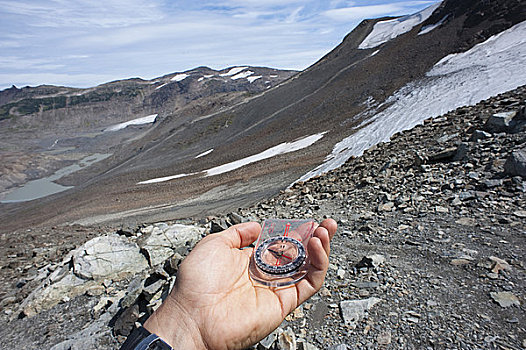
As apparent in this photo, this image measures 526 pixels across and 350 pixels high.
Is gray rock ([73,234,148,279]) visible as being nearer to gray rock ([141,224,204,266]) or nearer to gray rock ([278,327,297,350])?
gray rock ([141,224,204,266])

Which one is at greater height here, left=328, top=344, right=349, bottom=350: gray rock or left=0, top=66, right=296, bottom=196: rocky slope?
left=0, top=66, right=296, bottom=196: rocky slope

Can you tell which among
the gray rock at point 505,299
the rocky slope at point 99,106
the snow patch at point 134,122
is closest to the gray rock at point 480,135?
the gray rock at point 505,299

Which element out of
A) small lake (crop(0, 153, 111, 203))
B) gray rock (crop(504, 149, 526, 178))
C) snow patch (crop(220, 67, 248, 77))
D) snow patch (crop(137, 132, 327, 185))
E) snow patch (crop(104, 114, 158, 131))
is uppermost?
snow patch (crop(220, 67, 248, 77))

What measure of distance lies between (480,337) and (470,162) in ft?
15.7

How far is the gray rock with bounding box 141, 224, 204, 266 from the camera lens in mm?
6859

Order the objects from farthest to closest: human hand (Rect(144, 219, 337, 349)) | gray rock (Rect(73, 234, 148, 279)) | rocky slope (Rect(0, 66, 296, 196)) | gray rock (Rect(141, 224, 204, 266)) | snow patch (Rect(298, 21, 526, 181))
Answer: rocky slope (Rect(0, 66, 296, 196)) < snow patch (Rect(298, 21, 526, 181)) < gray rock (Rect(141, 224, 204, 266)) < gray rock (Rect(73, 234, 148, 279)) < human hand (Rect(144, 219, 337, 349))

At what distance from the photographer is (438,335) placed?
3178 millimetres

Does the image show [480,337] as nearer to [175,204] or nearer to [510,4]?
[175,204]


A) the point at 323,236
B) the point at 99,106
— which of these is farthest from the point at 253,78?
the point at 323,236

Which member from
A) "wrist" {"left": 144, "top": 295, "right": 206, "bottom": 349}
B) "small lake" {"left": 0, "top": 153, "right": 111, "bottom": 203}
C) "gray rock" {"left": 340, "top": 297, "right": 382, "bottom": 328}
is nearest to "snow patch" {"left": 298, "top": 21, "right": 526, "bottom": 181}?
"gray rock" {"left": 340, "top": 297, "right": 382, "bottom": 328}

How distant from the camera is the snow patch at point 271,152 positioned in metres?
20.9

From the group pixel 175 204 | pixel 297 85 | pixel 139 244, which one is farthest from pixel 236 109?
pixel 139 244

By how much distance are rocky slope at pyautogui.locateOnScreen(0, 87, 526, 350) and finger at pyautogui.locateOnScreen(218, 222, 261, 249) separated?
1.14 meters

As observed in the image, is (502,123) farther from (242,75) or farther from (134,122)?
(242,75)
